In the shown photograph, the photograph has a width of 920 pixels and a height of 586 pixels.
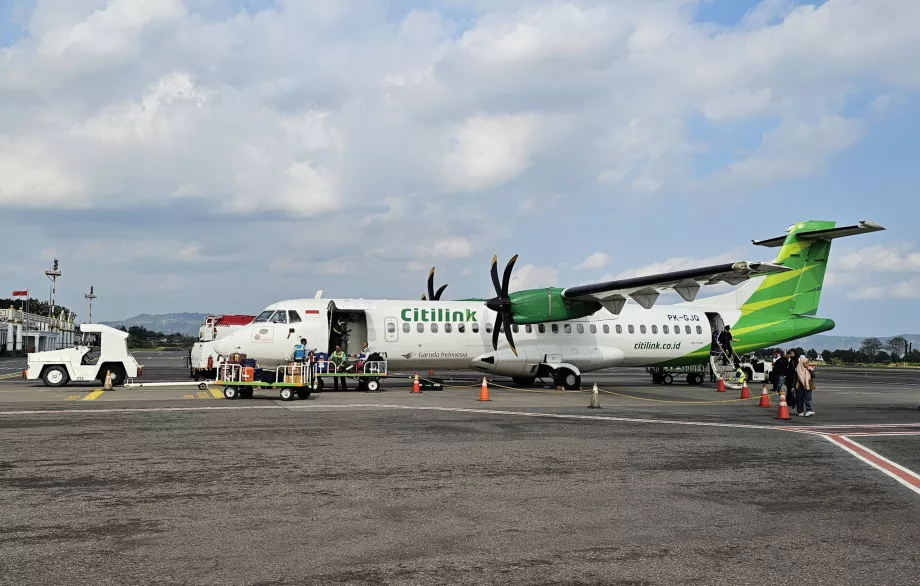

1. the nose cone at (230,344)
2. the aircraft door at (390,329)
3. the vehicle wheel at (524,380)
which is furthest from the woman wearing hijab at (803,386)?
the nose cone at (230,344)

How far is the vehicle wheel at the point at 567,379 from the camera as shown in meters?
28.7

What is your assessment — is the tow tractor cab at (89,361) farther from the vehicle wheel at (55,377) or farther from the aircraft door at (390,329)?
the aircraft door at (390,329)

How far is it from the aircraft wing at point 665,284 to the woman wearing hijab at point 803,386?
6.61m

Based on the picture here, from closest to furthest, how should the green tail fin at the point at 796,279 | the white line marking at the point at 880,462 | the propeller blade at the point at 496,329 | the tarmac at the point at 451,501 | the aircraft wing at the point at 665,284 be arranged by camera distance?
the tarmac at the point at 451,501 → the white line marking at the point at 880,462 → the aircraft wing at the point at 665,284 → the propeller blade at the point at 496,329 → the green tail fin at the point at 796,279

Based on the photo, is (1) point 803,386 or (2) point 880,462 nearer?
(2) point 880,462

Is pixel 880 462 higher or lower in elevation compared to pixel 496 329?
lower

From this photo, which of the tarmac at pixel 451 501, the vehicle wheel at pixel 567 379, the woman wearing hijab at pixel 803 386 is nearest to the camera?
the tarmac at pixel 451 501

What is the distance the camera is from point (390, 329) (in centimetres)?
2767


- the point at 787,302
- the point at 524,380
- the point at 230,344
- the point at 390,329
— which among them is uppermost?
the point at 787,302

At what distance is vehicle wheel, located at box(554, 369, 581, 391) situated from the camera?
28.7m

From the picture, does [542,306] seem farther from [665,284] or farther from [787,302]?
[787,302]

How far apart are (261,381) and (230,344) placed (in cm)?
494

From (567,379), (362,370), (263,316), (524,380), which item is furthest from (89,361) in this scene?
(567,379)

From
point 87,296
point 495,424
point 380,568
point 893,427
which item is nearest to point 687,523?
point 380,568
